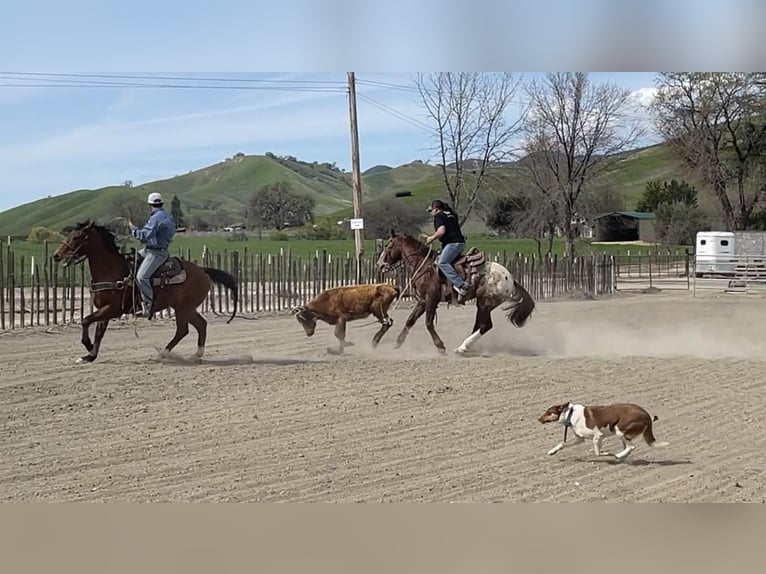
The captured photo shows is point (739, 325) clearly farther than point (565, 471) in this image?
Yes

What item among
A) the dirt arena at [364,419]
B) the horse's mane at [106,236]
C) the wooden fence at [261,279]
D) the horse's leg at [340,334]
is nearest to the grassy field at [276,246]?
the wooden fence at [261,279]

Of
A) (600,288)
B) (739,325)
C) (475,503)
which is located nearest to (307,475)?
(475,503)

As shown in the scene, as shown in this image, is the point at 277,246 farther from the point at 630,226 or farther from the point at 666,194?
the point at 666,194

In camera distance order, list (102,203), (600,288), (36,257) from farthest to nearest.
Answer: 1. (600,288)
2. (36,257)
3. (102,203)

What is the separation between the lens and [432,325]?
9.23m

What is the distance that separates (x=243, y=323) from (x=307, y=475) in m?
7.70

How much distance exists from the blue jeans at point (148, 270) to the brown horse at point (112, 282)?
0.07 m

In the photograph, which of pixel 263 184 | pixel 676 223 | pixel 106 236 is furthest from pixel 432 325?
pixel 676 223

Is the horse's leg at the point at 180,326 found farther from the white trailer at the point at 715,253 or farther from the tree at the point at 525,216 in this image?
the white trailer at the point at 715,253

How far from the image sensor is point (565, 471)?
485cm

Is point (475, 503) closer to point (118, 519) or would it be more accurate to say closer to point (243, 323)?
point (118, 519)

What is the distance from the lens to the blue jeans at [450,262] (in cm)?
928

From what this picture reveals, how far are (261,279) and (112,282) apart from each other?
18.4ft

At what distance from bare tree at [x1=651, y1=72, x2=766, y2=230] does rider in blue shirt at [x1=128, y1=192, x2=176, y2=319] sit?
1248 centimetres
